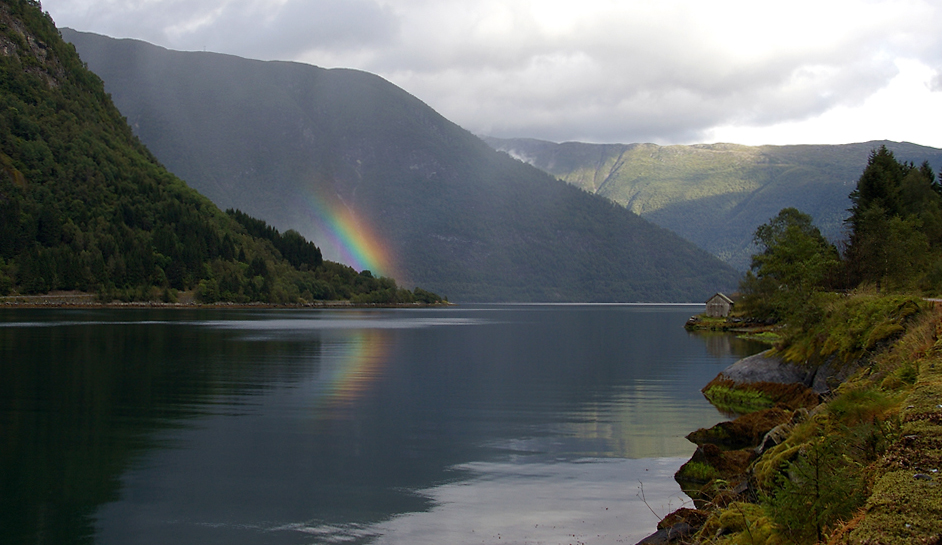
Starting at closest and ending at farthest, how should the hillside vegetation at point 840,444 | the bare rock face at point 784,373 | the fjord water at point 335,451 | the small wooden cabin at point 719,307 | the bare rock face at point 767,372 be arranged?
the hillside vegetation at point 840,444, the fjord water at point 335,451, the bare rock face at point 784,373, the bare rock face at point 767,372, the small wooden cabin at point 719,307

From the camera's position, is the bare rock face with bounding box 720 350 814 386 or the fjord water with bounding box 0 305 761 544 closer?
the fjord water with bounding box 0 305 761 544

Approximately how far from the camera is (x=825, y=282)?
66688 millimetres

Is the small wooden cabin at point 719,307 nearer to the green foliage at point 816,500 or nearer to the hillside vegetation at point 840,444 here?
the hillside vegetation at point 840,444

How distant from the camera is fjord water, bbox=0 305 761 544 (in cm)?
1622

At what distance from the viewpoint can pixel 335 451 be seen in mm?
23688

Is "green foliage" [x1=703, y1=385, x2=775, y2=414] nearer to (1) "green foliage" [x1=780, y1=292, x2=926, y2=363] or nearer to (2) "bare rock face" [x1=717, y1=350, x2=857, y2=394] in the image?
(2) "bare rock face" [x1=717, y1=350, x2=857, y2=394]

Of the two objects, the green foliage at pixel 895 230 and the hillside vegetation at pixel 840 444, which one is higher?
the green foliage at pixel 895 230

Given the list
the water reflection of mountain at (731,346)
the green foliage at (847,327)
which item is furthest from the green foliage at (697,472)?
the water reflection of mountain at (731,346)

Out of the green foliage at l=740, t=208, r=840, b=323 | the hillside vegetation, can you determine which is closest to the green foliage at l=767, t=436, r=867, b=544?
the hillside vegetation

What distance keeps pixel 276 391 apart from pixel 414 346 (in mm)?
34651

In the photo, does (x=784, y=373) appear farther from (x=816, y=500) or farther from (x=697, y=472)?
(x=816, y=500)

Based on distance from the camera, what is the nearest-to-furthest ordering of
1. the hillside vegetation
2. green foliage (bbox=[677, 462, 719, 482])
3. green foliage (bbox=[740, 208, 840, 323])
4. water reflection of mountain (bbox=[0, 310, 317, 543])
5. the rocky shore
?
the rocky shore
the hillside vegetation
water reflection of mountain (bbox=[0, 310, 317, 543])
green foliage (bbox=[677, 462, 719, 482])
green foliage (bbox=[740, 208, 840, 323])

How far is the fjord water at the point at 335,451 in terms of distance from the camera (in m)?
16.2

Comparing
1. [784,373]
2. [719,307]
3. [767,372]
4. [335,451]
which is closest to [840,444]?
[335,451]
